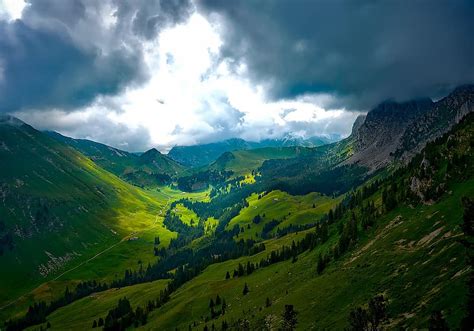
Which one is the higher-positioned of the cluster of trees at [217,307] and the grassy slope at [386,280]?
the grassy slope at [386,280]

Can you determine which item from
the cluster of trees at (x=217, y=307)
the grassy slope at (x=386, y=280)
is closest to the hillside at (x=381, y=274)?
the grassy slope at (x=386, y=280)

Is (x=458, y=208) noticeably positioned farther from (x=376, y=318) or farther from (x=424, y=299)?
(x=376, y=318)

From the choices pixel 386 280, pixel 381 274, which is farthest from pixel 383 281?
pixel 381 274

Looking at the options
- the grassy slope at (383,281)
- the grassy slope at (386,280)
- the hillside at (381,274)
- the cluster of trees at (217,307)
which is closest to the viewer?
the grassy slope at (386,280)

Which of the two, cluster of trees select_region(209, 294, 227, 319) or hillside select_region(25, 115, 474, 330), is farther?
cluster of trees select_region(209, 294, 227, 319)

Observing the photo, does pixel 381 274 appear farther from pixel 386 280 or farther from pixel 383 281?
pixel 386 280

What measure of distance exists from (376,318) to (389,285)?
92.4ft

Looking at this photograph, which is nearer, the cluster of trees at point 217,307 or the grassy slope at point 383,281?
the grassy slope at point 383,281

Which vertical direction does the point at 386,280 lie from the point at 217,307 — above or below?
above

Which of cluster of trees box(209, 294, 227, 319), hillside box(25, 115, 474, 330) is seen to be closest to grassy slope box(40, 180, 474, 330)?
hillside box(25, 115, 474, 330)

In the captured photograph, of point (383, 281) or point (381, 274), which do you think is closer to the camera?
point (383, 281)

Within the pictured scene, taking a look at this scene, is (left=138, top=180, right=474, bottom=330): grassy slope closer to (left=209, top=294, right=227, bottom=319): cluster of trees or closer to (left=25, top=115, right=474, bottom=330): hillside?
(left=25, top=115, right=474, bottom=330): hillside

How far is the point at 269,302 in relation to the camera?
429 ft

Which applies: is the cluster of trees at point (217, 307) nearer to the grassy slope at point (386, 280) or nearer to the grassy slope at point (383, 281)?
the grassy slope at point (383, 281)
